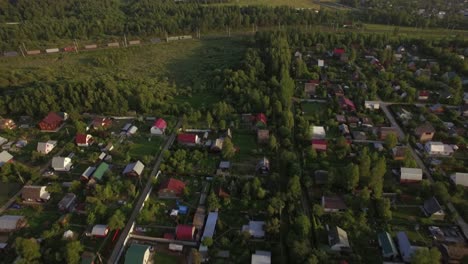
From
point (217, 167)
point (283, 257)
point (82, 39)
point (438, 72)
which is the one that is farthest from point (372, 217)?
point (82, 39)

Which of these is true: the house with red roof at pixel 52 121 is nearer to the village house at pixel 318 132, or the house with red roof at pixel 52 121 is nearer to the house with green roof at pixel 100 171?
the house with green roof at pixel 100 171

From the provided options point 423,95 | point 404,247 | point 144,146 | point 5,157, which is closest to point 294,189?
point 404,247

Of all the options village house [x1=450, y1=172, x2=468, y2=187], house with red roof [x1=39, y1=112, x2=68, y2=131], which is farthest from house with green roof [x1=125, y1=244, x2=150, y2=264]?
village house [x1=450, y1=172, x2=468, y2=187]

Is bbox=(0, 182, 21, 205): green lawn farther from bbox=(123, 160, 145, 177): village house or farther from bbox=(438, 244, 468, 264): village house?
bbox=(438, 244, 468, 264): village house

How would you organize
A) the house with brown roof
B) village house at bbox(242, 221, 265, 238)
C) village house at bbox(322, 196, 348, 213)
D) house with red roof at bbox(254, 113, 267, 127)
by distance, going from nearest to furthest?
village house at bbox(242, 221, 265, 238)
village house at bbox(322, 196, 348, 213)
the house with brown roof
house with red roof at bbox(254, 113, 267, 127)

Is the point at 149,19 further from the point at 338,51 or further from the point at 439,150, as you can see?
the point at 439,150

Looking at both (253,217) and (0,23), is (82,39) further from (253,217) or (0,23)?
(253,217)
